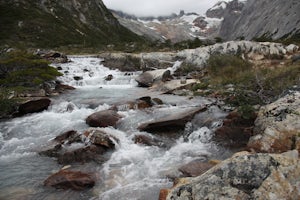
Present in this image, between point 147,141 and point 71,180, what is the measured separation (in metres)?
4.09

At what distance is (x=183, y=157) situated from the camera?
1071 cm

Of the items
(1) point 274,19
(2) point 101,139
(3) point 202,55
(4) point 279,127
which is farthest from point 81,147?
(1) point 274,19

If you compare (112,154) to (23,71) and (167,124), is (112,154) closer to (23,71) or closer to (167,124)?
(167,124)

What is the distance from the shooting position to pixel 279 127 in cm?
885

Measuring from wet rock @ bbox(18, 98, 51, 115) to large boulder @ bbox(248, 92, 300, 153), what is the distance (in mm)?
12586

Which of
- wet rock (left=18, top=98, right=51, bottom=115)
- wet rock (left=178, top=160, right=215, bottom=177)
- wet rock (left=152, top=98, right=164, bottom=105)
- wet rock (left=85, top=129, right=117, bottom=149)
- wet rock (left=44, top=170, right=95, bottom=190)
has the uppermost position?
wet rock (left=178, top=160, right=215, bottom=177)

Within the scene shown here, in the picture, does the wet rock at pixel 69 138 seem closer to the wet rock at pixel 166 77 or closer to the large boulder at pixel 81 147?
the large boulder at pixel 81 147

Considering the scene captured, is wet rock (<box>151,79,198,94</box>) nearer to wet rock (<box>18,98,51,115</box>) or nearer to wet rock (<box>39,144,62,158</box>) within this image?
wet rock (<box>18,98,51,115</box>)

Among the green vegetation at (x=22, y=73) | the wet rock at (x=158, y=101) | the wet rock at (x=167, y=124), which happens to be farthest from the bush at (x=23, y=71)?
the wet rock at (x=167, y=124)

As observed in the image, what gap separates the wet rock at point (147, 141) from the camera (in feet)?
39.4

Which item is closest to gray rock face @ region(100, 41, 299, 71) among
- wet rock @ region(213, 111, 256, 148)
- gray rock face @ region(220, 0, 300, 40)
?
wet rock @ region(213, 111, 256, 148)

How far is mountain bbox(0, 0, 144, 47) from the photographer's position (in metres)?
77.5

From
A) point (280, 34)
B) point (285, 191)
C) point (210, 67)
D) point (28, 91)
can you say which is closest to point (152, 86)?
point (210, 67)

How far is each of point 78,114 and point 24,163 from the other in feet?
20.1
